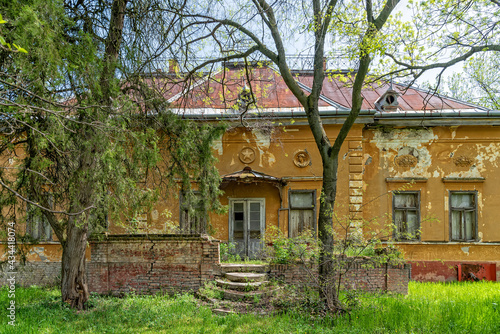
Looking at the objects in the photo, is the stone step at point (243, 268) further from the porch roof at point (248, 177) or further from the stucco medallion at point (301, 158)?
the stucco medallion at point (301, 158)

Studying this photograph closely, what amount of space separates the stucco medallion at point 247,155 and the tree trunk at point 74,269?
555cm

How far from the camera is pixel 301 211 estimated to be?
12125 mm

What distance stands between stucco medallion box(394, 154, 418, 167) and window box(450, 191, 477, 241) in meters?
1.43

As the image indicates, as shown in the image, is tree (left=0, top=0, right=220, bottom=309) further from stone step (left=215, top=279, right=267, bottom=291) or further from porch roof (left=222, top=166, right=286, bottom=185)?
porch roof (left=222, top=166, right=286, bottom=185)

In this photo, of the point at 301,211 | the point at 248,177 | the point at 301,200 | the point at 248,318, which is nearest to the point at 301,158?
the point at 301,200

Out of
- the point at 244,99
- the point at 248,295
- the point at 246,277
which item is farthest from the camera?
the point at 244,99

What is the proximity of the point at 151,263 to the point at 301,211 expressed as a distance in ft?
16.5

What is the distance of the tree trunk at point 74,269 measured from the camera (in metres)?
7.52

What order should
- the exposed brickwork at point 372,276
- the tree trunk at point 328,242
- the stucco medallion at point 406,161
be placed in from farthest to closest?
the stucco medallion at point 406,161
the exposed brickwork at point 372,276
the tree trunk at point 328,242

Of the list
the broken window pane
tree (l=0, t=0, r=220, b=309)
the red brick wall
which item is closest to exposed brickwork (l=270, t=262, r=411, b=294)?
the red brick wall

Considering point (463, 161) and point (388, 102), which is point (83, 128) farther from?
point (463, 161)

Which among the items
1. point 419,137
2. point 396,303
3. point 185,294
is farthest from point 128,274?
point 419,137

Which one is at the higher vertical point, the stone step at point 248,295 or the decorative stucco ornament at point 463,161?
the decorative stucco ornament at point 463,161

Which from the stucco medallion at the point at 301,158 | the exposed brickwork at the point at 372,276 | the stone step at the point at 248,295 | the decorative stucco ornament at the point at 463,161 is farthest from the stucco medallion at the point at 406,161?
the stone step at the point at 248,295
